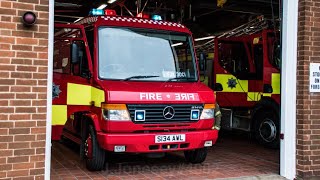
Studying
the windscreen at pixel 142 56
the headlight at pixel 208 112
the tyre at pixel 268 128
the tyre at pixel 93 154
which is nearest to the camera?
the tyre at pixel 93 154

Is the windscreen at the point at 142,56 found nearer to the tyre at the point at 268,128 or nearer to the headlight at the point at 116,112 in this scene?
the headlight at the point at 116,112

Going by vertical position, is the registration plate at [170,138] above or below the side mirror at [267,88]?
below

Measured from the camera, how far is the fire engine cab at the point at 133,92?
6.37m

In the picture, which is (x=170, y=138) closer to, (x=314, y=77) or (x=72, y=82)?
(x=72, y=82)

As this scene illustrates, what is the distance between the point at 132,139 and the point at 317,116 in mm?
2884

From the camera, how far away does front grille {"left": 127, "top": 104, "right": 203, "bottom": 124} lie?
6396 mm

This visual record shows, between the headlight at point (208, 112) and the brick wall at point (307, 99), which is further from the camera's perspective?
the headlight at point (208, 112)

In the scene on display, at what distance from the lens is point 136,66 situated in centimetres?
691

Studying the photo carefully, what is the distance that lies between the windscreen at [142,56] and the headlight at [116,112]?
0.64m

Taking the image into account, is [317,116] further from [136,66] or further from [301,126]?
[136,66]

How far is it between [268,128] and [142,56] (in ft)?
13.8

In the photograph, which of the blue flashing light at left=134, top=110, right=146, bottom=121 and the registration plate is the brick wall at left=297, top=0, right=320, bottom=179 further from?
the blue flashing light at left=134, top=110, right=146, bottom=121

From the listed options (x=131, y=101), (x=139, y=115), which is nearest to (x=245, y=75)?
(x=139, y=115)

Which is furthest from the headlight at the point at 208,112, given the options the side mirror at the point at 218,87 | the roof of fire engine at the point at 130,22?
the side mirror at the point at 218,87
